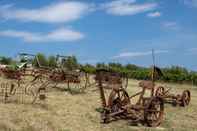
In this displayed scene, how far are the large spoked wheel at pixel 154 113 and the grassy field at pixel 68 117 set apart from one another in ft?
0.76

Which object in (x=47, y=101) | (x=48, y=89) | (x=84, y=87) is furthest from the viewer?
(x=84, y=87)

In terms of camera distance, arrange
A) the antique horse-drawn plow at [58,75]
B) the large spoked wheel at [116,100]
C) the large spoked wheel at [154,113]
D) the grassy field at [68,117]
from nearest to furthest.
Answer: the grassy field at [68,117] → the large spoked wheel at [154,113] → the large spoked wheel at [116,100] → the antique horse-drawn plow at [58,75]

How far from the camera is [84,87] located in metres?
22.2

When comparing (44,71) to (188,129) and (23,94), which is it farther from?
(188,129)

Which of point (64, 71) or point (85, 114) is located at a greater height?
point (64, 71)

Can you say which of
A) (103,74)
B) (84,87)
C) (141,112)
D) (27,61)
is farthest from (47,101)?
(27,61)

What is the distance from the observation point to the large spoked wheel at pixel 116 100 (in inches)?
587

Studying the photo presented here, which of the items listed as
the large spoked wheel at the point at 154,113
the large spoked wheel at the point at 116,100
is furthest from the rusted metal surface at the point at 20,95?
the large spoked wheel at the point at 154,113

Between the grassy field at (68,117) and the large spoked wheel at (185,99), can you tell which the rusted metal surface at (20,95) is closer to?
the grassy field at (68,117)

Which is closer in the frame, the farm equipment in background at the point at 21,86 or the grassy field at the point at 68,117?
the grassy field at the point at 68,117

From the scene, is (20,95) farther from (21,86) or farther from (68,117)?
(68,117)

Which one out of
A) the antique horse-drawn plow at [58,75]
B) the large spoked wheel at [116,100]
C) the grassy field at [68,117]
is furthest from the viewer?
the antique horse-drawn plow at [58,75]

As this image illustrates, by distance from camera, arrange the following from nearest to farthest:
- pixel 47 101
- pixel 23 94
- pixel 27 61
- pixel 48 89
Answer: pixel 47 101
pixel 23 94
pixel 48 89
pixel 27 61

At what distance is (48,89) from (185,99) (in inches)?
237
